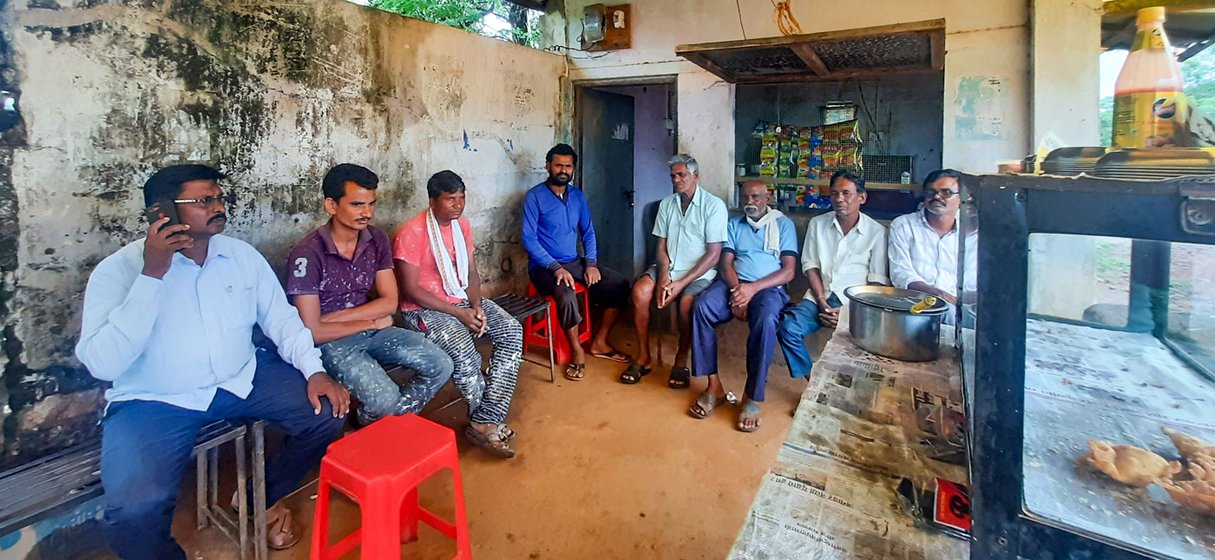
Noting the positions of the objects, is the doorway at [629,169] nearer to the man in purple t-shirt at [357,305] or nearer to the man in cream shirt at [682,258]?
the man in cream shirt at [682,258]

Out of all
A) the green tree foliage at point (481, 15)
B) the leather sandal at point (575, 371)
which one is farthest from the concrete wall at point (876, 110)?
the leather sandal at point (575, 371)

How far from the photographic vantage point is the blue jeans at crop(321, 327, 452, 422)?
225 centimetres

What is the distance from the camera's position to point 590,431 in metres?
2.83

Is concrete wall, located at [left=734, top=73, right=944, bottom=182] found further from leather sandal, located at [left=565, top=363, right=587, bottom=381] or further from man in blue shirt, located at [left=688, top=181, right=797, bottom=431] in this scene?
leather sandal, located at [left=565, top=363, right=587, bottom=381]

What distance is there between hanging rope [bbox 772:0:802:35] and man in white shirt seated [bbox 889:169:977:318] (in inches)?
49.8

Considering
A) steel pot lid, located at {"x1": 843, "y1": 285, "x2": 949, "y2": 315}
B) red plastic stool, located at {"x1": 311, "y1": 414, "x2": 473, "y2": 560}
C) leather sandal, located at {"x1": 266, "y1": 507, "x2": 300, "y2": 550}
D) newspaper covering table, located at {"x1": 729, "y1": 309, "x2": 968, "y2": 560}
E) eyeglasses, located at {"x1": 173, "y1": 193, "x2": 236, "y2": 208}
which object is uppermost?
eyeglasses, located at {"x1": 173, "y1": 193, "x2": 236, "y2": 208}

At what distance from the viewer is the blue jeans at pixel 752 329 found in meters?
2.96

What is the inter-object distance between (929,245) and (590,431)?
195 centimetres

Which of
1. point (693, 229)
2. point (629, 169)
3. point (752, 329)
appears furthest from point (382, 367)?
point (629, 169)

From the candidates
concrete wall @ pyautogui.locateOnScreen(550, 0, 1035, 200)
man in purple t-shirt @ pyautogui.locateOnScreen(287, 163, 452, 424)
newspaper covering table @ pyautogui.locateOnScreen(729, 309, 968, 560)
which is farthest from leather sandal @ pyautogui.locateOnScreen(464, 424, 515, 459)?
concrete wall @ pyautogui.locateOnScreen(550, 0, 1035, 200)

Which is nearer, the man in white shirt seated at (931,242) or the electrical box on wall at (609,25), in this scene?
the man in white shirt seated at (931,242)

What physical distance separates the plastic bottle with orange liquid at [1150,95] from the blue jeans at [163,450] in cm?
222

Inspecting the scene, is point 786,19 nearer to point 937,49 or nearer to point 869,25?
point 869,25

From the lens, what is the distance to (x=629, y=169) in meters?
5.38
